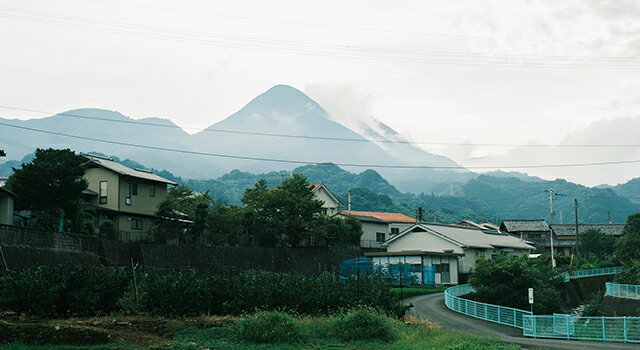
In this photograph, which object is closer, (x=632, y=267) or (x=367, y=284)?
(x=367, y=284)

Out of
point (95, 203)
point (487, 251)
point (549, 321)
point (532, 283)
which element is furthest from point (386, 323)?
point (487, 251)

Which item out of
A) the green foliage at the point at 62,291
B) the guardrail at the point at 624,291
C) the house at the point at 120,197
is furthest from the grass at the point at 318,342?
the house at the point at 120,197

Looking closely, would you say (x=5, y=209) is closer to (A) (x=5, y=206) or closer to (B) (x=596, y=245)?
(A) (x=5, y=206)

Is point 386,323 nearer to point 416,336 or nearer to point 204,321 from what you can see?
point 416,336

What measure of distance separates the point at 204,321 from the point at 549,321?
1628 cm

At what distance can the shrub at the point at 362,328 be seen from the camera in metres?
23.2

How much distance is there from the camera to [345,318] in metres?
23.8

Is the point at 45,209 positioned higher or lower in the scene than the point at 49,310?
higher

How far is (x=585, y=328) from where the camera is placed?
2875 cm

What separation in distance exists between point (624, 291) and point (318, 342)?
28135 mm

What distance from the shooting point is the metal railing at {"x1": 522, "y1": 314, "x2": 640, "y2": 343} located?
2766 cm

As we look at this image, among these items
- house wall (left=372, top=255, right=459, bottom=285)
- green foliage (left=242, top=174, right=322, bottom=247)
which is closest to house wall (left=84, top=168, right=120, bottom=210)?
green foliage (left=242, top=174, right=322, bottom=247)

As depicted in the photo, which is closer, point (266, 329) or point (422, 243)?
point (266, 329)

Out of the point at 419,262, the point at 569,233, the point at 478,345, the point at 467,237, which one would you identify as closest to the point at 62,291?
the point at 478,345
